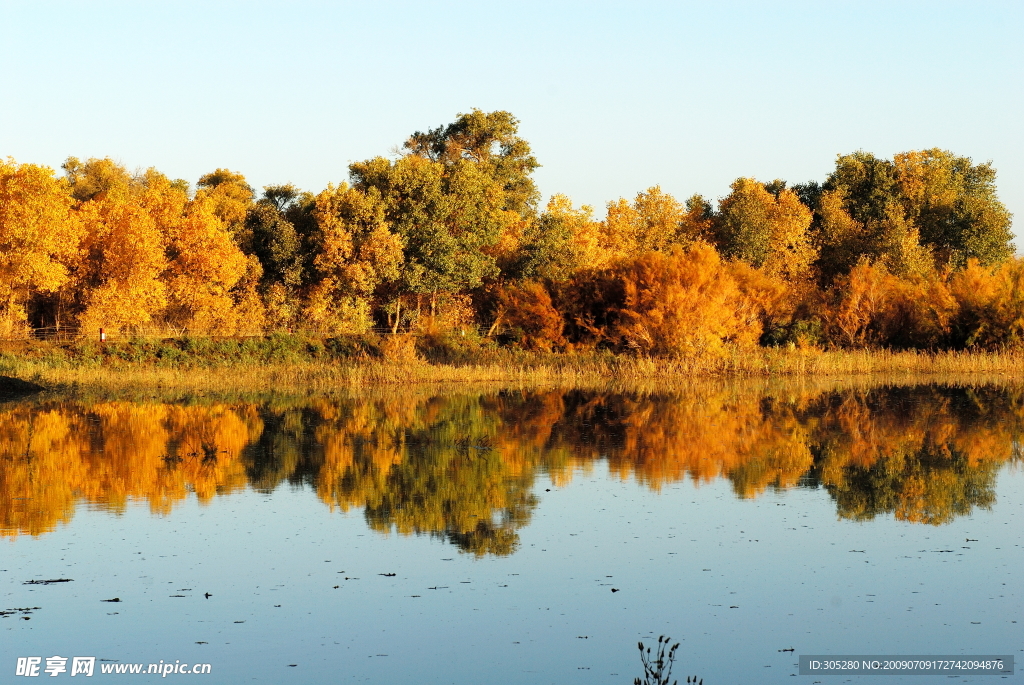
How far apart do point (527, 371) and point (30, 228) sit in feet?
52.9

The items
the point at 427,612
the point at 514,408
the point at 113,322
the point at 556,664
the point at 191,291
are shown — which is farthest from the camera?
the point at 191,291

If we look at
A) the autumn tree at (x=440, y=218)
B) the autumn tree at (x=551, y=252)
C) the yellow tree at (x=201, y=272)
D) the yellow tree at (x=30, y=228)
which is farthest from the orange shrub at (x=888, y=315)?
the yellow tree at (x=30, y=228)

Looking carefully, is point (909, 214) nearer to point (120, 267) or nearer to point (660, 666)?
point (120, 267)

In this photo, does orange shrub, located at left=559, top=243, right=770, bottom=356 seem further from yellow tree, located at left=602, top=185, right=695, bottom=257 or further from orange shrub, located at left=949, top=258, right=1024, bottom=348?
yellow tree, located at left=602, top=185, right=695, bottom=257

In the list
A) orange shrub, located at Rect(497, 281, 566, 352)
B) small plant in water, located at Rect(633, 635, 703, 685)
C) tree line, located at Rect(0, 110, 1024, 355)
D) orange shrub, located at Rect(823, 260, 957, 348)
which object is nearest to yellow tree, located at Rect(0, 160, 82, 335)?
tree line, located at Rect(0, 110, 1024, 355)

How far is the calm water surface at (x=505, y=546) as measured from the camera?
9539mm

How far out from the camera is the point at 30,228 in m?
37.4

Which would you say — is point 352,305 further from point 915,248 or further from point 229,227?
point 915,248

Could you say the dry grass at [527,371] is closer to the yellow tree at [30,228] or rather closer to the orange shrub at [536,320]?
the orange shrub at [536,320]

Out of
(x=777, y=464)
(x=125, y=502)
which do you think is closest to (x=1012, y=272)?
(x=777, y=464)

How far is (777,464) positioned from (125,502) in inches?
388

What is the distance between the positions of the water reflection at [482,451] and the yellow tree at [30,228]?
34.5ft

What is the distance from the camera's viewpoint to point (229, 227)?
50875 mm

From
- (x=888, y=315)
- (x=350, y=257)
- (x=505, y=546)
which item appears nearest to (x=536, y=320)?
(x=350, y=257)
